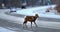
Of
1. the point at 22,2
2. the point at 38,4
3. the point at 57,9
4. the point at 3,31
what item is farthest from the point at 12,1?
the point at 3,31

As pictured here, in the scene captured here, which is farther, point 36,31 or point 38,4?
point 38,4

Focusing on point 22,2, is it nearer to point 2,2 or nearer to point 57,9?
point 2,2

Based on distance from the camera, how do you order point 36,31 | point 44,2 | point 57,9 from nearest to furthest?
point 36,31 → point 57,9 → point 44,2

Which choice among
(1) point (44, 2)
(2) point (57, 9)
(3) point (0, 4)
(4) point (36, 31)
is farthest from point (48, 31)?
(3) point (0, 4)

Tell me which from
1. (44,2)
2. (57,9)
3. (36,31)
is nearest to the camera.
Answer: (36,31)

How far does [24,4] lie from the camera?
2108 centimetres

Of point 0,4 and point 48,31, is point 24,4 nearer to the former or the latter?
point 0,4

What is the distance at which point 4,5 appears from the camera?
2206 cm

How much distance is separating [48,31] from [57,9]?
7234 millimetres

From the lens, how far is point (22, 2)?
70.0 ft

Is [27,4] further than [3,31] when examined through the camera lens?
Yes

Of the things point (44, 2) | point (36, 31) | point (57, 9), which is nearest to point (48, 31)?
point (36, 31)

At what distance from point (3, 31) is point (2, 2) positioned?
15.8m

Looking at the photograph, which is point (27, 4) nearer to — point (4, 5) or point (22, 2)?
point (22, 2)
